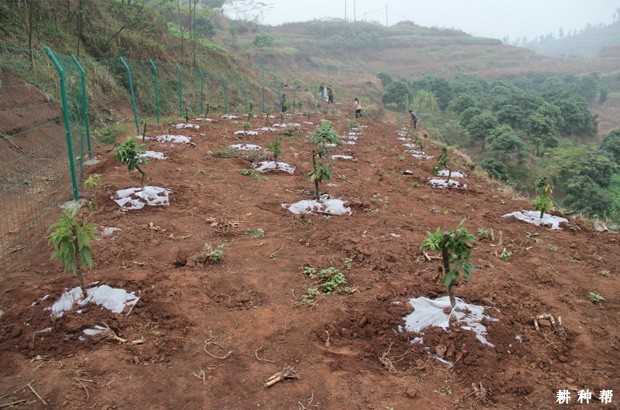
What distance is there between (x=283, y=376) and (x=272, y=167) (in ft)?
22.1

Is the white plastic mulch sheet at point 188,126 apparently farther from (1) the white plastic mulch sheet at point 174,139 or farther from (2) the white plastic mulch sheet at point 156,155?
(2) the white plastic mulch sheet at point 156,155

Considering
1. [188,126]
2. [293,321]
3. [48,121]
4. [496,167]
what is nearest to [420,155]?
[188,126]

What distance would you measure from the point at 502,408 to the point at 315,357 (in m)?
1.43

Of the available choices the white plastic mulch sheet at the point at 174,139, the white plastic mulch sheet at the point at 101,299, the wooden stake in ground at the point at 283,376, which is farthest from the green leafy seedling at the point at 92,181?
the wooden stake in ground at the point at 283,376

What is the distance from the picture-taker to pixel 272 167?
31.2 ft

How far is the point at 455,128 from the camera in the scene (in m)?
29.7

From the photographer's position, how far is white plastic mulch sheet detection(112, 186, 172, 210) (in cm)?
623

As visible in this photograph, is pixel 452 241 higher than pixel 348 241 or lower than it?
higher

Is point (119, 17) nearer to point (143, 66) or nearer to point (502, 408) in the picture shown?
point (143, 66)

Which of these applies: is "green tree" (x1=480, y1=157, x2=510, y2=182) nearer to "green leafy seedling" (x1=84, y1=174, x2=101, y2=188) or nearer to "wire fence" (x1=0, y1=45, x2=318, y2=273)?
"wire fence" (x1=0, y1=45, x2=318, y2=273)

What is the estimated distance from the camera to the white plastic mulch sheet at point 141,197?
623 cm

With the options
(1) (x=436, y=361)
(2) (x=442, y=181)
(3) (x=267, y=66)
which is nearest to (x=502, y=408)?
(1) (x=436, y=361)

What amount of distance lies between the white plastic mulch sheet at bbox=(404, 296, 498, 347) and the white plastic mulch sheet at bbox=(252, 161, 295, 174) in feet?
19.5

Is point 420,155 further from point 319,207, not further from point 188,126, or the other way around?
point 319,207
